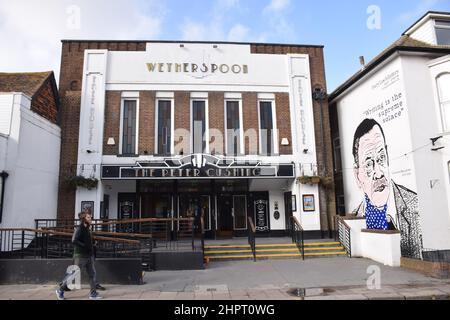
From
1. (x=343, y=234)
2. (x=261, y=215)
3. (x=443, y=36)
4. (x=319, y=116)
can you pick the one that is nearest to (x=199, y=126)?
(x=261, y=215)

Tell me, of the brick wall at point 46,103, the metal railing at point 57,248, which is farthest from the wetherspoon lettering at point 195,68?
the metal railing at point 57,248

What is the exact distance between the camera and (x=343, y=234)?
12570 mm

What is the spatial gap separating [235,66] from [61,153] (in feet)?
28.0

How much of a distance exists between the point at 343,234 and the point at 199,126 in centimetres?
758

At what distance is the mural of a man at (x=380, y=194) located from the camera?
1020 cm

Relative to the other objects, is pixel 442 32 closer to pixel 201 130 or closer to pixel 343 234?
pixel 343 234

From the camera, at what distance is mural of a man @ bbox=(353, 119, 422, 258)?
10195 millimetres

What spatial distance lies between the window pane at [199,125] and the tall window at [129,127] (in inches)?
104

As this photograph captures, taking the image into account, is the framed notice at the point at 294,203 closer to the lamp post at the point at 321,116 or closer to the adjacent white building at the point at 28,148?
the lamp post at the point at 321,116

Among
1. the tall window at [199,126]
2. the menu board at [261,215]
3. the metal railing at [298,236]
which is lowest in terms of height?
the metal railing at [298,236]

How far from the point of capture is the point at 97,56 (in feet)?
47.3

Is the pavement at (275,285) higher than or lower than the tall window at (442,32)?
lower
